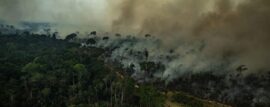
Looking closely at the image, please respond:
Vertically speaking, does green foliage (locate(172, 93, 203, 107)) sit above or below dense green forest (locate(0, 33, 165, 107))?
below

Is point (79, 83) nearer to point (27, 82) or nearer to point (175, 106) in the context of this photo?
point (27, 82)

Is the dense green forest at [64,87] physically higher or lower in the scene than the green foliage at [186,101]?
higher

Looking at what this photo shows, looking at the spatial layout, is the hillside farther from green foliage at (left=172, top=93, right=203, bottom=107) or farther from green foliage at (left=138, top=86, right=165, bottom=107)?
green foliage at (left=172, top=93, right=203, bottom=107)

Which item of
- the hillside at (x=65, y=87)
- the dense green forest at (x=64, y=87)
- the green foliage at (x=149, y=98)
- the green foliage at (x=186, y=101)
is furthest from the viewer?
the green foliage at (x=186, y=101)

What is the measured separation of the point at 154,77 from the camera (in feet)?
344

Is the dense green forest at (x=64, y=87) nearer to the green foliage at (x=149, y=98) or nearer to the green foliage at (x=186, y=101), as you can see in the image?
the green foliage at (x=149, y=98)

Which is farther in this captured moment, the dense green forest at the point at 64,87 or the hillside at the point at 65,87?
the hillside at the point at 65,87

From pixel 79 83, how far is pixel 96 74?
826cm

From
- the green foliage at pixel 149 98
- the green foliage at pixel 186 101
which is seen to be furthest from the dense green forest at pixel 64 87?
the green foliage at pixel 186 101

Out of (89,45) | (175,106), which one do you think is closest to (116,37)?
(89,45)

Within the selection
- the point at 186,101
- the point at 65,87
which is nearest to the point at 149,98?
the point at 186,101

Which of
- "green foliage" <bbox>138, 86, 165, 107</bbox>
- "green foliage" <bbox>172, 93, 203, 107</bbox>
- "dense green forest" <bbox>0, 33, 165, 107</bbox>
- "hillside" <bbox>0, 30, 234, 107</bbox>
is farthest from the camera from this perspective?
"green foliage" <bbox>172, 93, 203, 107</bbox>

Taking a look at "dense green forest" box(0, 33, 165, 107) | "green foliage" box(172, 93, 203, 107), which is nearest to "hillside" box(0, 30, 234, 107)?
"dense green forest" box(0, 33, 165, 107)

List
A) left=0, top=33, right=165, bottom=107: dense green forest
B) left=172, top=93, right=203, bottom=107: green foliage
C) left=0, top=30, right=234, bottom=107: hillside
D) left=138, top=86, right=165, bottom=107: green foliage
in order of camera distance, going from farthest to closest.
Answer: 1. left=172, top=93, right=203, bottom=107: green foliage
2. left=138, top=86, right=165, bottom=107: green foliage
3. left=0, top=30, right=234, bottom=107: hillside
4. left=0, top=33, right=165, bottom=107: dense green forest
